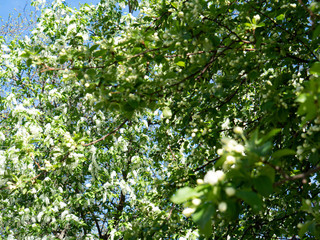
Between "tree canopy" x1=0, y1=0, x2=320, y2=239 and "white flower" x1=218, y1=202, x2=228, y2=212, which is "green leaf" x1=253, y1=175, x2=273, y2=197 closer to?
"tree canopy" x1=0, y1=0, x2=320, y2=239

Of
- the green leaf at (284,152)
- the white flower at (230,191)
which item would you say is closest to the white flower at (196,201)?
the white flower at (230,191)

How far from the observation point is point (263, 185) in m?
1.25

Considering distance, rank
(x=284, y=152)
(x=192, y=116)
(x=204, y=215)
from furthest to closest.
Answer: (x=192, y=116) < (x=284, y=152) < (x=204, y=215)

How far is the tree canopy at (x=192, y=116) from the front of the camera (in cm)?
144

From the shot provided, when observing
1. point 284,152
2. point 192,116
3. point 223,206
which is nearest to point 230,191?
point 223,206

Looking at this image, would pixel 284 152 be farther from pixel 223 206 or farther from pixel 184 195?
pixel 184 195

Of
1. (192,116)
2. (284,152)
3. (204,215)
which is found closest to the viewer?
(204,215)

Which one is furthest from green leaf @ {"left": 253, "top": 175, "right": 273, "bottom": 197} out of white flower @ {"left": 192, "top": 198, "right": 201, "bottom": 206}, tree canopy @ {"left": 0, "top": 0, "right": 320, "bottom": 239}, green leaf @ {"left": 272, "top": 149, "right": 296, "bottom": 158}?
white flower @ {"left": 192, "top": 198, "right": 201, "bottom": 206}

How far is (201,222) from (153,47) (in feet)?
5.97

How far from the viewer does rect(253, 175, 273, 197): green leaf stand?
124 centimetres

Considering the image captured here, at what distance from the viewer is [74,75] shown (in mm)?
2662

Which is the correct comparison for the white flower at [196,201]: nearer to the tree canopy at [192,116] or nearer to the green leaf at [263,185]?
the tree canopy at [192,116]

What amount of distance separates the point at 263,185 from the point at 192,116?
7.21ft

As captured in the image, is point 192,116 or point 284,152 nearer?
point 284,152
